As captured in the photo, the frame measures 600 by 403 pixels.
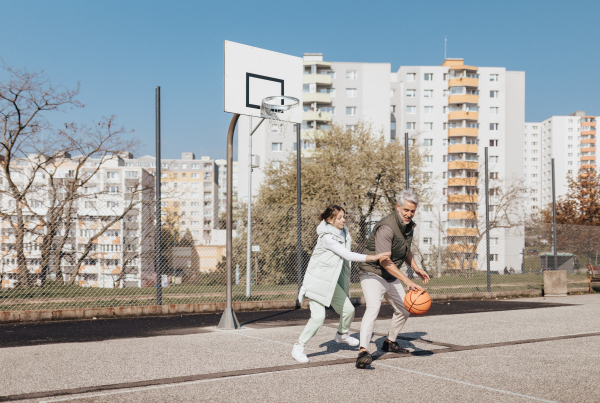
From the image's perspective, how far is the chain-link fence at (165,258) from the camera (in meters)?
10.3

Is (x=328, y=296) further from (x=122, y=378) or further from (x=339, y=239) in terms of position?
(x=122, y=378)

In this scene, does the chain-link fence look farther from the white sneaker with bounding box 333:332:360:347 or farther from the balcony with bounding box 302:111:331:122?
the balcony with bounding box 302:111:331:122

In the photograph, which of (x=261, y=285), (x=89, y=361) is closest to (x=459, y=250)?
(x=261, y=285)

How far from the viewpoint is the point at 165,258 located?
11.2 metres

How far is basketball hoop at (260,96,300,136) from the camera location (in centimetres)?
981

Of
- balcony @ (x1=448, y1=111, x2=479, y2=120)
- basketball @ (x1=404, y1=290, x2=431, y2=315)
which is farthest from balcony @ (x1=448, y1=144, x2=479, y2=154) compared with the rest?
basketball @ (x1=404, y1=290, x2=431, y2=315)

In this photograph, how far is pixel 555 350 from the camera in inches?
262

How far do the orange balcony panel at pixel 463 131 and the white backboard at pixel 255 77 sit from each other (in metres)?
68.9

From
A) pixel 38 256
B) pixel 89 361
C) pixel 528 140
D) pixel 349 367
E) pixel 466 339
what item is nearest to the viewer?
pixel 349 367

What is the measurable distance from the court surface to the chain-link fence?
118 inches

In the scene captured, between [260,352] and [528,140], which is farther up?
[528,140]

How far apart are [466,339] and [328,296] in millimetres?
2833

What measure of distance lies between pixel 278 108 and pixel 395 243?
4976 mm

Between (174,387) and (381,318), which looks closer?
(174,387)
